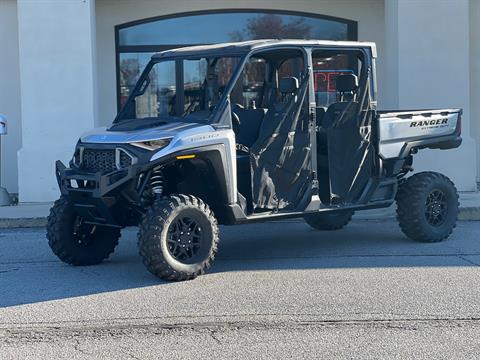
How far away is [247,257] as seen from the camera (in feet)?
30.7

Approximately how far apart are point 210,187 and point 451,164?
22.1ft

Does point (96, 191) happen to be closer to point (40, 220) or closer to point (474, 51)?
point (40, 220)

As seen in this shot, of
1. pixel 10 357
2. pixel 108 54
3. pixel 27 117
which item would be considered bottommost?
pixel 10 357

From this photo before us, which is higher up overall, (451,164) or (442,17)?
(442,17)

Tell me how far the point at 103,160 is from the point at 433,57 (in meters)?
7.51

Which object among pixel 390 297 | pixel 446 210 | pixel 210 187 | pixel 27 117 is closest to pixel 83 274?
pixel 210 187

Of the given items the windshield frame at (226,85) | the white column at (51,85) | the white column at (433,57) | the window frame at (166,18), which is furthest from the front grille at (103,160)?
the window frame at (166,18)

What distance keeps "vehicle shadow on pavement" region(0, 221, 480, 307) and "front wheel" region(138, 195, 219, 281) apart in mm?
268

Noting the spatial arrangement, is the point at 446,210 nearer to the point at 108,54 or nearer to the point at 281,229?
the point at 281,229

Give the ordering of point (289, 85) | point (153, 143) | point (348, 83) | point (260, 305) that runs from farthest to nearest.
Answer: point (348, 83)
point (289, 85)
point (153, 143)
point (260, 305)

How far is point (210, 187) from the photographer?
27.6ft

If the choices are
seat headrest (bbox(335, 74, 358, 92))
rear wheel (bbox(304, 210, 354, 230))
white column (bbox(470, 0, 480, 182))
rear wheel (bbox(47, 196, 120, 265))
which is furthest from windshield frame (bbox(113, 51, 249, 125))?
white column (bbox(470, 0, 480, 182))

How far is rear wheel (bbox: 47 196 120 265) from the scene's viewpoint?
8617 mm

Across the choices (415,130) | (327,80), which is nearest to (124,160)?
(415,130)
